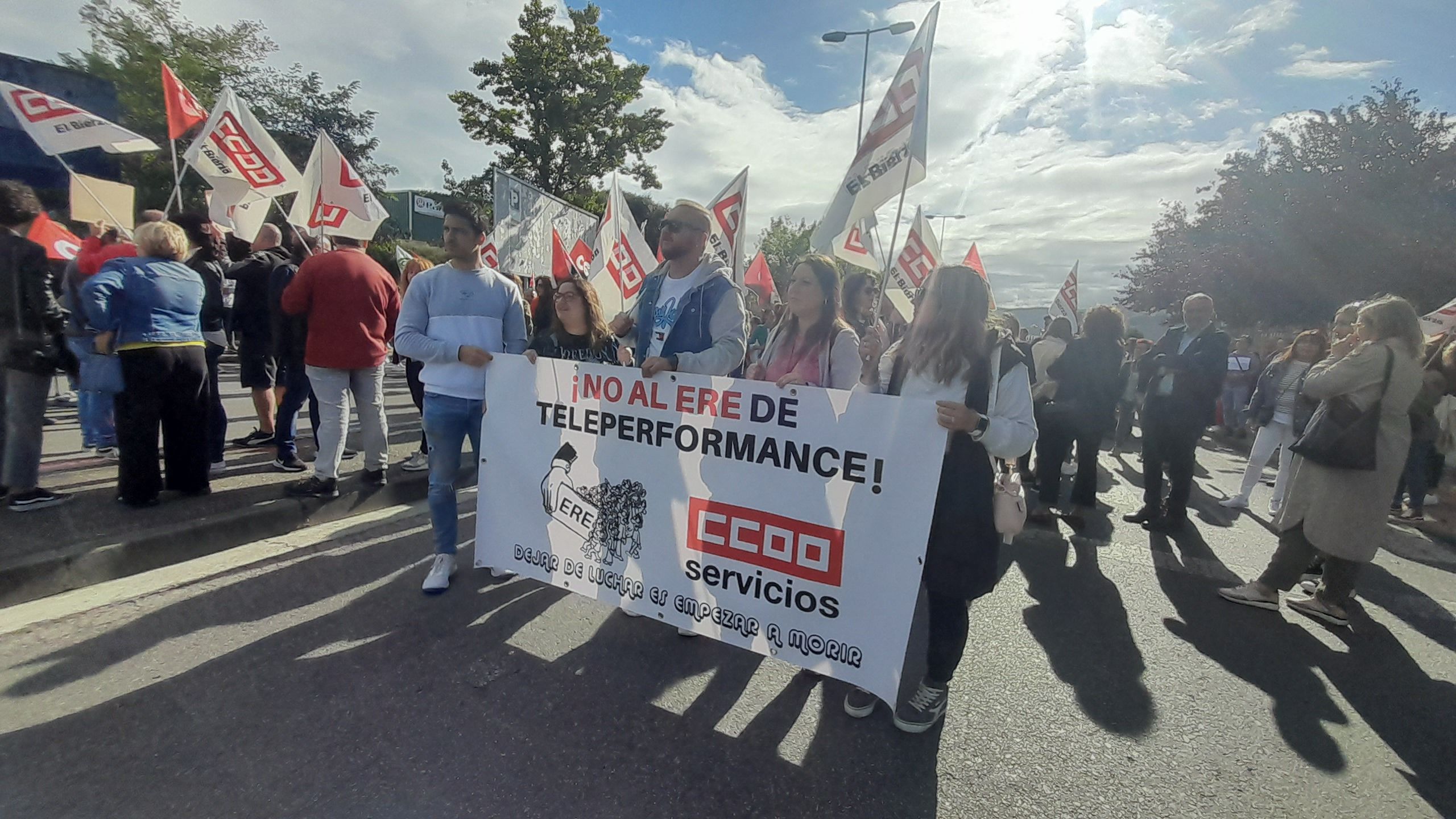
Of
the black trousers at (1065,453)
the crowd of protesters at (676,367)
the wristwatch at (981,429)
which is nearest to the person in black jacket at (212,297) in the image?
the crowd of protesters at (676,367)

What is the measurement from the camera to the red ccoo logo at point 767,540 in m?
2.50

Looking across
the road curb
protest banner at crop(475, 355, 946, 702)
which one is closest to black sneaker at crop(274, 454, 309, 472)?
the road curb

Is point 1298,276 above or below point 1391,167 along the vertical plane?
below

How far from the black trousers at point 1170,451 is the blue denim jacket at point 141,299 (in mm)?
7332

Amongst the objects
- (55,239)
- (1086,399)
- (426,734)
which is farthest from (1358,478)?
(55,239)

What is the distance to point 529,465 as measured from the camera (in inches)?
130

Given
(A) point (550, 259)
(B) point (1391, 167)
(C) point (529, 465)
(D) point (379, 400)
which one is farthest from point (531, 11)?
(B) point (1391, 167)

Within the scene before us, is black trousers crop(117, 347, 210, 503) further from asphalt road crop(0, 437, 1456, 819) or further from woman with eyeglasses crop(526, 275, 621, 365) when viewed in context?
woman with eyeglasses crop(526, 275, 621, 365)

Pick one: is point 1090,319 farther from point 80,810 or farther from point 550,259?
point 550,259

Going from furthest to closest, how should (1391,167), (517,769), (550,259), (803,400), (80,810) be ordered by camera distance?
1. (1391,167)
2. (550,259)
3. (803,400)
4. (517,769)
5. (80,810)

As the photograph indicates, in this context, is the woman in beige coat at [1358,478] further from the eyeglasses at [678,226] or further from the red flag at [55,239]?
the red flag at [55,239]

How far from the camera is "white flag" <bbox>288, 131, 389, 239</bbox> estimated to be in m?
5.93

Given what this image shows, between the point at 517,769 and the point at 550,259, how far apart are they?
862cm

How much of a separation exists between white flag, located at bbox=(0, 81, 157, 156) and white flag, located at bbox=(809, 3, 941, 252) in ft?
18.3
